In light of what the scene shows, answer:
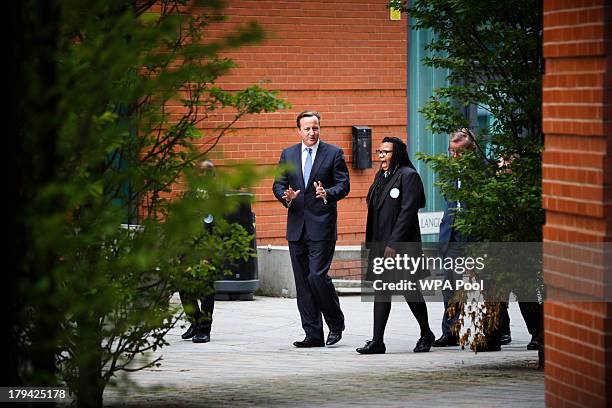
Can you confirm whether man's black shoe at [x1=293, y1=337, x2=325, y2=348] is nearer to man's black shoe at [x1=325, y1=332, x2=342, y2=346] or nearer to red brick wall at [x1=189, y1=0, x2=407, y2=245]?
man's black shoe at [x1=325, y1=332, x2=342, y2=346]

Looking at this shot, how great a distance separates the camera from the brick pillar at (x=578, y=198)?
20.9 ft

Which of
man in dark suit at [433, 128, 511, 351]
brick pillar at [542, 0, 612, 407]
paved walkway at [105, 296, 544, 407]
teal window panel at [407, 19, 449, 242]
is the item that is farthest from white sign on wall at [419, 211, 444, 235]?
brick pillar at [542, 0, 612, 407]

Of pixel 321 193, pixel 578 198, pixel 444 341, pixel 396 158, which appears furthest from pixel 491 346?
pixel 578 198

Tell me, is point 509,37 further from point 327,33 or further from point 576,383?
point 327,33

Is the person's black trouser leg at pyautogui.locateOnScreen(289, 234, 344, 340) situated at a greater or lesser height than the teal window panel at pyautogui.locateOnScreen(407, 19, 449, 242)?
lesser

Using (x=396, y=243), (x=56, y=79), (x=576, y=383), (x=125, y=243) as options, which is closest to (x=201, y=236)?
(x=125, y=243)

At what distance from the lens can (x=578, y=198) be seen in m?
6.65

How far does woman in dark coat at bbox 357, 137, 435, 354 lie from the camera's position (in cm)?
1162

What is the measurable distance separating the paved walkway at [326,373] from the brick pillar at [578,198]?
1343 mm

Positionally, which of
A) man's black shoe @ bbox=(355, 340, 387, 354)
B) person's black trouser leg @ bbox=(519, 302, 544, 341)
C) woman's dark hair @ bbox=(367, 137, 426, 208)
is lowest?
man's black shoe @ bbox=(355, 340, 387, 354)

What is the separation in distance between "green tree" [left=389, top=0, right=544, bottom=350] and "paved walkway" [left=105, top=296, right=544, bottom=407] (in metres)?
0.97

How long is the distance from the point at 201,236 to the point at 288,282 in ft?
30.9

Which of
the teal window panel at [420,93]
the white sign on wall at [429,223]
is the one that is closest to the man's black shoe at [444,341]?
the teal window panel at [420,93]

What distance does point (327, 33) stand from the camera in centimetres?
1789
